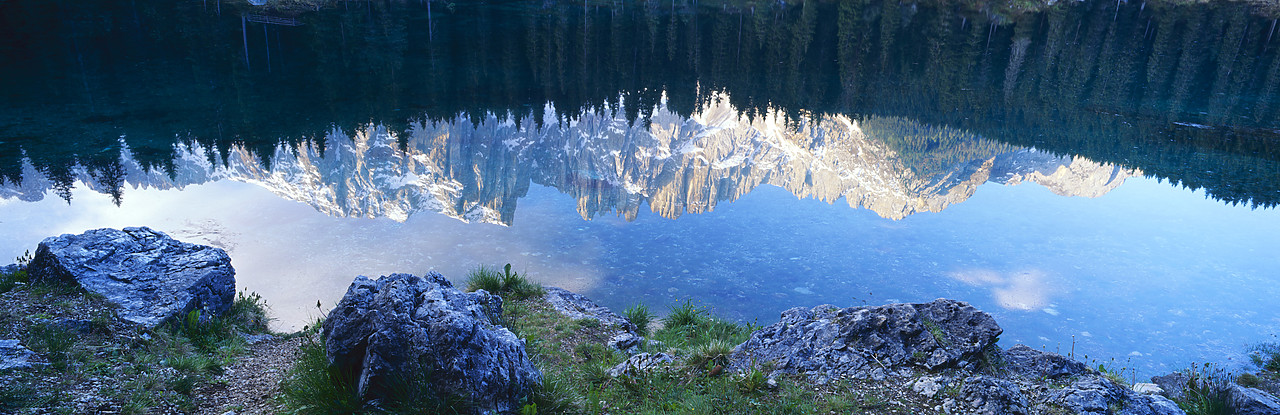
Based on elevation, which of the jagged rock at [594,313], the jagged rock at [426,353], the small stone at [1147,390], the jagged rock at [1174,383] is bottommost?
the jagged rock at [594,313]

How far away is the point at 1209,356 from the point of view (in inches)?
568

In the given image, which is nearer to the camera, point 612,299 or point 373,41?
point 612,299

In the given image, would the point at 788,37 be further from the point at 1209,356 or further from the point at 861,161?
the point at 1209,356

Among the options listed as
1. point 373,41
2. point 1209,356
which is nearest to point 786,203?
point 1209,356

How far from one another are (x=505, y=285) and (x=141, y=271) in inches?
288

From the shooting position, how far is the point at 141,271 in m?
12.0

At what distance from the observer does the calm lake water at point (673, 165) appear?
1756 centimetres

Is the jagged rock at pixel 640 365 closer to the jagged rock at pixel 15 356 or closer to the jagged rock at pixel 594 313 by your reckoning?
the jagged rock at pixel 594 313

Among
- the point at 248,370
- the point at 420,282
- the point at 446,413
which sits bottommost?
the point at 248,370

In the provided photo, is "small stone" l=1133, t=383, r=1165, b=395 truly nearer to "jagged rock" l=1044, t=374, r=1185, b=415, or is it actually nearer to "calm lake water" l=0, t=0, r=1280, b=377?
"jagged rock" l=1044, t=374, r=1185, b=415

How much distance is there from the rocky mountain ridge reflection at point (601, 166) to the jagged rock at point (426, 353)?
40.5 ft

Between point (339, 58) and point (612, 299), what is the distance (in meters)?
48.4

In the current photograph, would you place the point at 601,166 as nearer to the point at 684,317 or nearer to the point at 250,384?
the point at 684,317

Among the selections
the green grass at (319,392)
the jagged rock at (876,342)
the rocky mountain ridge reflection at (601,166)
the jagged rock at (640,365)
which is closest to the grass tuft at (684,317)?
the jagged rock at (876,342)
